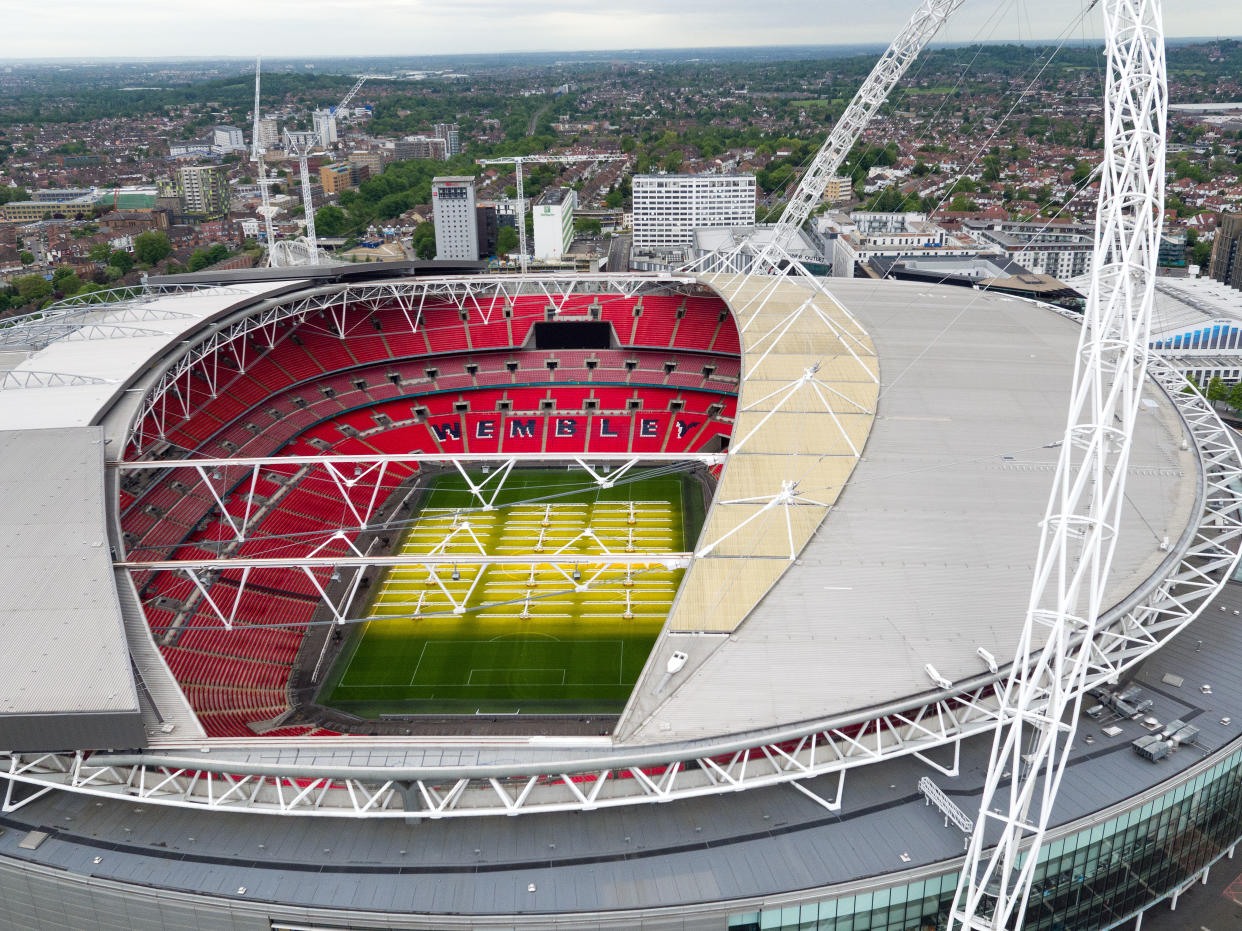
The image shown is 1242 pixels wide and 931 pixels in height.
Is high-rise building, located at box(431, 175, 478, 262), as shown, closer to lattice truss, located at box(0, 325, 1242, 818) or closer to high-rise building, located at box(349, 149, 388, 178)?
high-rise building, located at box(349, 149, 388, 178)

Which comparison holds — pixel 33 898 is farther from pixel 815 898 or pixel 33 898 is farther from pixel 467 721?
pixel 815 898

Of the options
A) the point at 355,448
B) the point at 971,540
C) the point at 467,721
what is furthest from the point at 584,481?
the point at 971,540

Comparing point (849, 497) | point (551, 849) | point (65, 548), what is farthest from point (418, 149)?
point (551, 849)

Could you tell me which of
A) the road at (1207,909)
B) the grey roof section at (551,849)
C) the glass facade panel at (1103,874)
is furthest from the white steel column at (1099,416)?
the road at (1207,909)

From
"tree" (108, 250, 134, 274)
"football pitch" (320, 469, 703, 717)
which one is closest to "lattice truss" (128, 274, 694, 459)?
"football pitch" (320, 469, 703, 717)

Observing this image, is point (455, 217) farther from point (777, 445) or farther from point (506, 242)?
point (777, 445)
